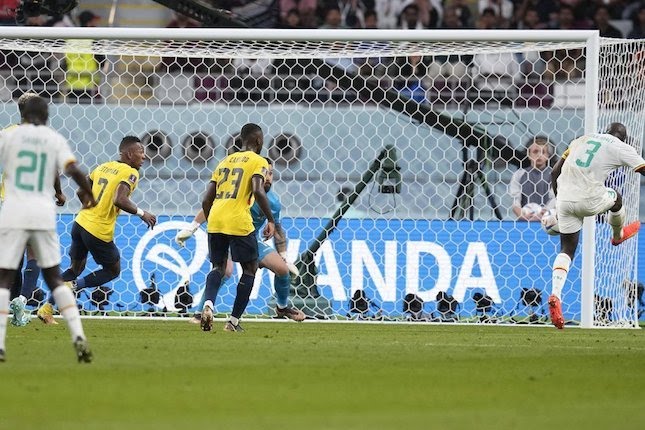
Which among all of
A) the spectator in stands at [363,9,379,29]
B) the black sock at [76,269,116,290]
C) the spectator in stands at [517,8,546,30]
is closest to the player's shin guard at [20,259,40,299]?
the black sock at [76,269,116,290]

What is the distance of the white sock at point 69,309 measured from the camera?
28.0 ft

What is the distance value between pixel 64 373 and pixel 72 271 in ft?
17.2

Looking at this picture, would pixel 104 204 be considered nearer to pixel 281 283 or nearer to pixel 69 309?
pixel 281 283

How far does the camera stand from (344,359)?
9328 mm

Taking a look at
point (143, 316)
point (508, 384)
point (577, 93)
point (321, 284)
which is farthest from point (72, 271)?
point (577, 93)

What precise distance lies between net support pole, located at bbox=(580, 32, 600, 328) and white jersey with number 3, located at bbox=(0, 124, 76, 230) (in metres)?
6.80

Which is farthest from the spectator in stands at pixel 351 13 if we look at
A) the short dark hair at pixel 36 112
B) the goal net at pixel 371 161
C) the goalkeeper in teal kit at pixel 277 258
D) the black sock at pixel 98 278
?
the short dark hair at pixel 36 112

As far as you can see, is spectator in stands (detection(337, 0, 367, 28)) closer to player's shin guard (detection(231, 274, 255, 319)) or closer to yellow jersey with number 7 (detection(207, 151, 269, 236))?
yellow jersey with number 7 (detection(207, 151, 269, 236))

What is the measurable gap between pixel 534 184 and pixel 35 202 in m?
8.09

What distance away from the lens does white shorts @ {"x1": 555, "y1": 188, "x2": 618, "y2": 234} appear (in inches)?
510

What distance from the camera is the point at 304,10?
21.0m

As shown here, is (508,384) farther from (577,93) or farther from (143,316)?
(577,93)

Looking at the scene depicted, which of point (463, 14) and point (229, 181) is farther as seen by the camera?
point (463, 14)

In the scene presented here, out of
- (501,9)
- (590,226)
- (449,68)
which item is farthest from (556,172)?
(501,9)
